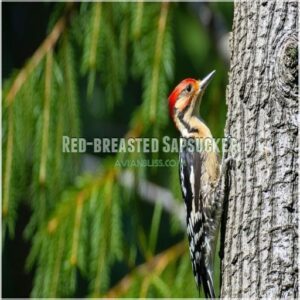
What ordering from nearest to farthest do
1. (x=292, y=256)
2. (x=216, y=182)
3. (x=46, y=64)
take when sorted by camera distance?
(x=292, y=256) → (x=216, y=182) → (x=46, y=64)

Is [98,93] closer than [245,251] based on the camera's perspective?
No

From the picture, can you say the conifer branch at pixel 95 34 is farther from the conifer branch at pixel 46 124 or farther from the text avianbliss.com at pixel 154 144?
the text avianbliss.com at pixel 154 144

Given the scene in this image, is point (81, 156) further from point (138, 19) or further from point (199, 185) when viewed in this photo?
point (199, 185)

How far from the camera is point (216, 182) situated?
2711mm

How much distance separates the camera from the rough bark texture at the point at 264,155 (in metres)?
2.13

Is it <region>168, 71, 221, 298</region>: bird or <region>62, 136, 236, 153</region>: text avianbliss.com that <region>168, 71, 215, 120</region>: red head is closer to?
<region>168, 71, 221, 298</region>: bird

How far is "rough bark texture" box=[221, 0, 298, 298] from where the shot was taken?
213 cm

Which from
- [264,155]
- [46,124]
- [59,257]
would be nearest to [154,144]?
[46,124]

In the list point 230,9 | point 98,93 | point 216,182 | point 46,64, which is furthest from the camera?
point 98,93

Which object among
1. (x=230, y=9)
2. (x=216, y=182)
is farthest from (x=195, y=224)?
(x=230, y=9)

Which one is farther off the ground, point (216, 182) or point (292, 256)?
point (216, 182)

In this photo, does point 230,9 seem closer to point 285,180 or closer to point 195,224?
point 195,224

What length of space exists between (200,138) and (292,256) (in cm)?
85

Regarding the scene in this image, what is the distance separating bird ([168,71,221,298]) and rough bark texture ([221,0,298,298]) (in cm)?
41
